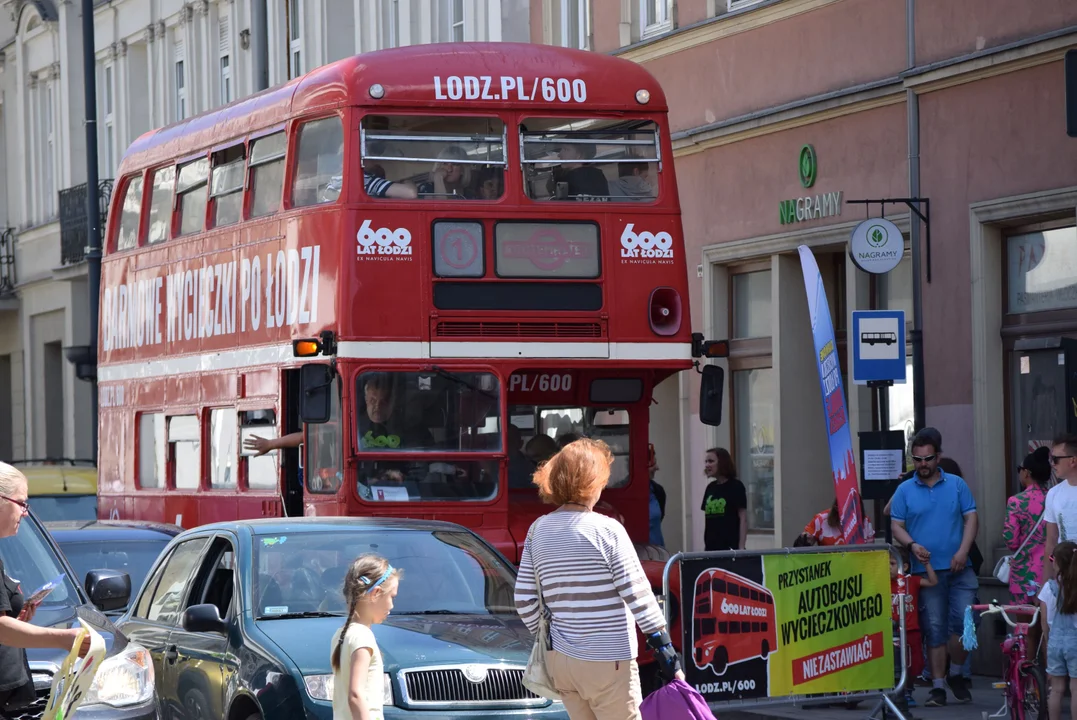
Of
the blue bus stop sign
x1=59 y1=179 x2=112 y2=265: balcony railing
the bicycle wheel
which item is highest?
x1=59 y1=179 x2=112 y2=265: balcony railing

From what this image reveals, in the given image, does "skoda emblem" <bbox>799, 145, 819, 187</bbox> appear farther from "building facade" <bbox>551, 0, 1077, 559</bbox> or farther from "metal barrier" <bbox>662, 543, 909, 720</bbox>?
"metal barrier" <bbox>662, 543, 909, 720</bbox>

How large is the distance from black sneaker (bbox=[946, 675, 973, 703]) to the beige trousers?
23.1 ft

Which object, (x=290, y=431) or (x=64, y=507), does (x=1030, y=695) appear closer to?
(x=290, y=431)

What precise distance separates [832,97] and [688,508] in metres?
5.35

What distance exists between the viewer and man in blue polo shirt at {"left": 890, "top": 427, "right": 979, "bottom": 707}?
14.8m

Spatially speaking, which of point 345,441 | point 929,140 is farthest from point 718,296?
point 345,441

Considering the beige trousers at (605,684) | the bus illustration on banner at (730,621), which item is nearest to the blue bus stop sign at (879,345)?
the bus illustration on banner at (730,621)

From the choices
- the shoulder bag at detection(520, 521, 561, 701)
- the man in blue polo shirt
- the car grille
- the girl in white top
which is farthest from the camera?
the man in blue polo shirt

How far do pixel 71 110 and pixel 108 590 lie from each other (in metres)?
33.8

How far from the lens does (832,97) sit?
65.3 feet

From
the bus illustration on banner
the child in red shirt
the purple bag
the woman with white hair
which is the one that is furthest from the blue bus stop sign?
the woman with white hair

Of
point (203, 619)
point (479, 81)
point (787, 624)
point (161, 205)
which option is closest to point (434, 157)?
point (479, 81)

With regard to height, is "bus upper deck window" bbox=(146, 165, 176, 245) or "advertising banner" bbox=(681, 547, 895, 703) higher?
"bus upper deck window" bbox=(146, 165, 176, 245)

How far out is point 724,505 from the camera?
58.6 ft
